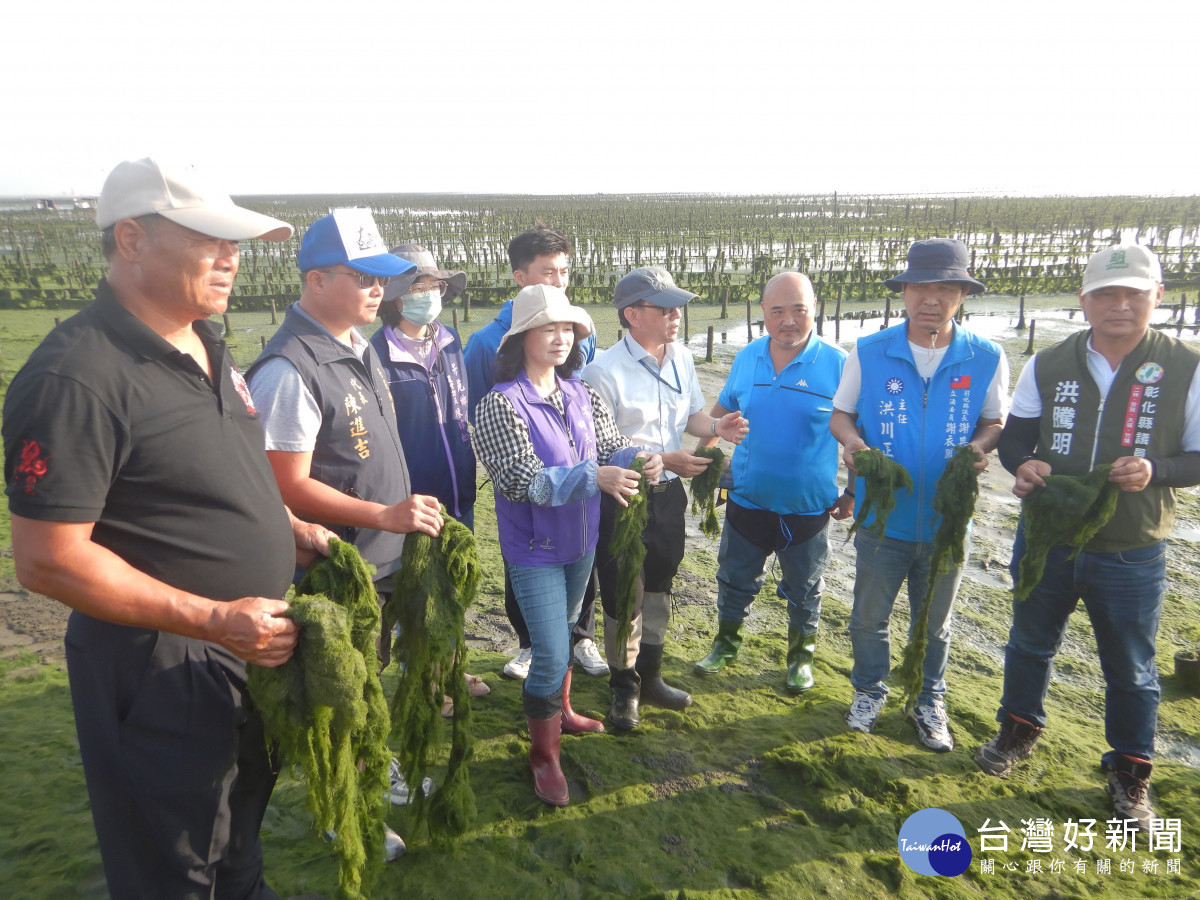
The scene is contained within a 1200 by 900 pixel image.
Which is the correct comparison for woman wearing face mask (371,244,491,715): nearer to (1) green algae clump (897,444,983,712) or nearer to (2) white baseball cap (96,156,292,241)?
(2) white baseball cap (96,156,292,241)

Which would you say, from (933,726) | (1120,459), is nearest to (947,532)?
(1120,459)

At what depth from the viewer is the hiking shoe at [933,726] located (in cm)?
402

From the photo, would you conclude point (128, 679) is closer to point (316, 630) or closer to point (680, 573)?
point (316, 630)

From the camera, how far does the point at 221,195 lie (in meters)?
2.05

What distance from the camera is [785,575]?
4.57m

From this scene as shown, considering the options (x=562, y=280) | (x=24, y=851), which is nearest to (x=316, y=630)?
(x=24, y=851)

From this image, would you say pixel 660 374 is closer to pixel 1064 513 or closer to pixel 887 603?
pixel 887 603

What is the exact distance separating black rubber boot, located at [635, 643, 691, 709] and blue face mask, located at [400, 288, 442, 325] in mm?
2366

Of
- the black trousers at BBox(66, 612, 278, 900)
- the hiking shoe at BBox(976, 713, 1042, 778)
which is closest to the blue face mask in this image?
the black trousers at BBox(66, 612, 278, 900)

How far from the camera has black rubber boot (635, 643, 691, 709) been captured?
4.32 metres

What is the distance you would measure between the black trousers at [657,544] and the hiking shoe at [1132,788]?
8.28 ft

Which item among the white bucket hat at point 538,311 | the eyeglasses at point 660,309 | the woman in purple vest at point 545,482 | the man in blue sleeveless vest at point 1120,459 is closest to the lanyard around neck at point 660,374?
the eyeglasses at point 660,309

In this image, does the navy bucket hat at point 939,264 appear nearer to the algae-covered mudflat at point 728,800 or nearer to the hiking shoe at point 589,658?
the algae-covered mudflat at point 728,800

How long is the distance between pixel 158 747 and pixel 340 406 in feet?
4.34
